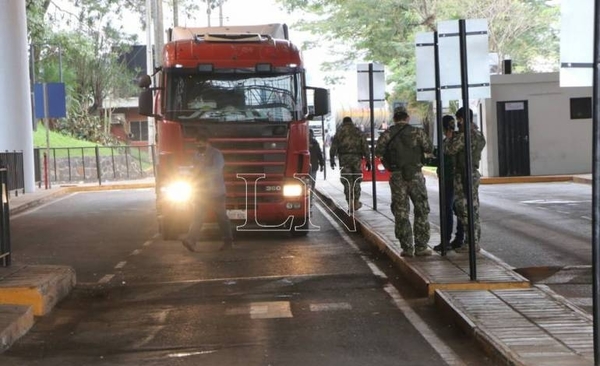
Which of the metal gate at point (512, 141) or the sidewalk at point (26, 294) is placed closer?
the sidewalk at point (26, 294)

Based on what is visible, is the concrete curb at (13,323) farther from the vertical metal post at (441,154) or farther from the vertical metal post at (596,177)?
the vertical metal post at (441,154)

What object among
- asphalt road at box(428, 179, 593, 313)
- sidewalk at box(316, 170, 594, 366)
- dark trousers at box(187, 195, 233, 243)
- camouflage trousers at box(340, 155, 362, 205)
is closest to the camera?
sidewalk at box(316, 170, 594, 366)

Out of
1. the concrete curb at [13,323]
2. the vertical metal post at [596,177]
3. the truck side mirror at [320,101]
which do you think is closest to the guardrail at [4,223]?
the concrete curb at [13,323]

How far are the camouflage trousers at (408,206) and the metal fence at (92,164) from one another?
26858 millimetres

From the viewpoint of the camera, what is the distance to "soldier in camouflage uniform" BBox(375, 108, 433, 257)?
12.7 m

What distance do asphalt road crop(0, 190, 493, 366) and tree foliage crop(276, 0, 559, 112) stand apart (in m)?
23.8

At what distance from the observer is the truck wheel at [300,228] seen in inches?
682

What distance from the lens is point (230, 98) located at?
1650 centimetres

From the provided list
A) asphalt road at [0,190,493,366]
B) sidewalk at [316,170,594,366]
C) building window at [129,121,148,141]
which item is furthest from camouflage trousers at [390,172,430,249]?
building window at [129,121,148,141]

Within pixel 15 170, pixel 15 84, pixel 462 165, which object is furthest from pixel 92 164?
pixel 462 165

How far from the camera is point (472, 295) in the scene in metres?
10.1

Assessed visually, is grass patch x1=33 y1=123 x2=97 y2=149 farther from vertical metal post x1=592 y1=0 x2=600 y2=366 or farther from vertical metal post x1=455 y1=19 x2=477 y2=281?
vertical metal post x1=592 y1=0 x2=600 y2=366

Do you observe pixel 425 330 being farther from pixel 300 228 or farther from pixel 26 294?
pixel 300 228

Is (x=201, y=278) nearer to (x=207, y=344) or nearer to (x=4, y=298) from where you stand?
(x=4, y=298)
